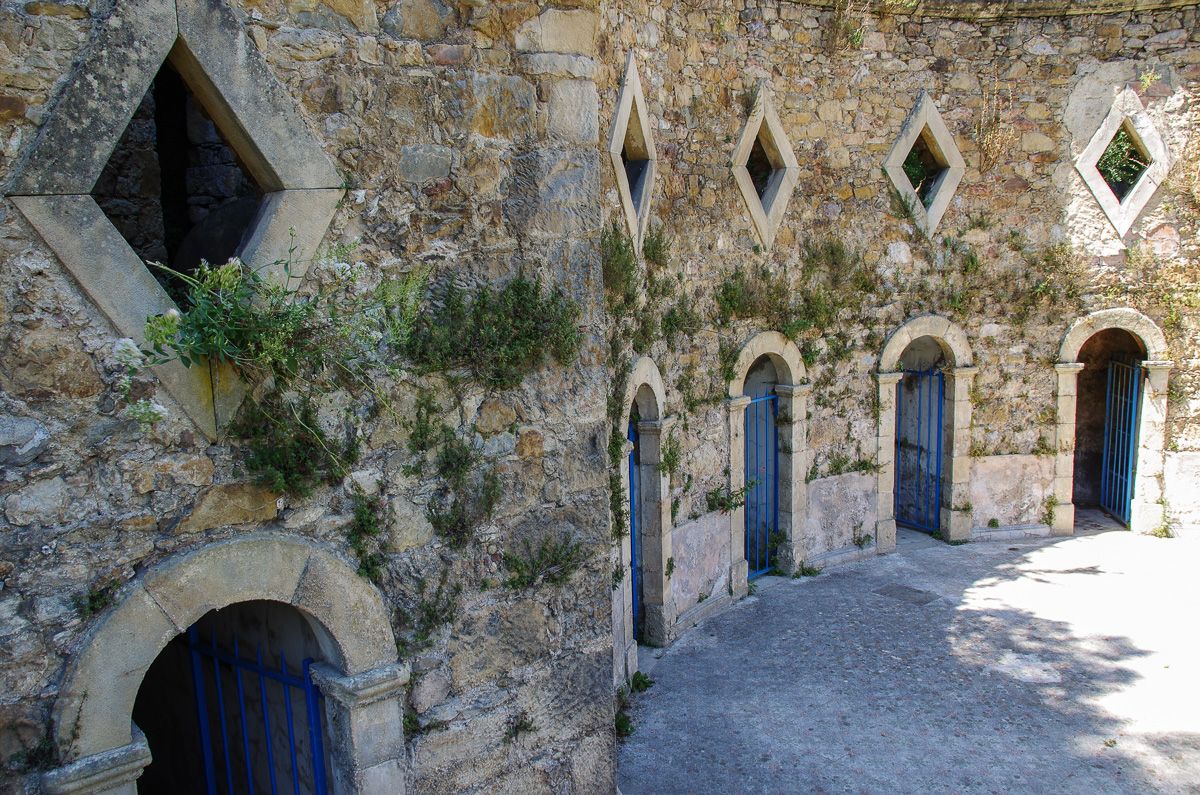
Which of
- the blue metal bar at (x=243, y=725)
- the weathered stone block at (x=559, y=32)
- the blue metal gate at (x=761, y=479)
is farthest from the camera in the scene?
the blue metal gate at (x=761, y=479)

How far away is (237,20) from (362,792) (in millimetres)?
2815

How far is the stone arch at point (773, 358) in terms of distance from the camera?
27.7ft

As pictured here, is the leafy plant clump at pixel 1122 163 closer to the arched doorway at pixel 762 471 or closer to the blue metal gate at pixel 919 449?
the blue metal gate at pixel 919 449

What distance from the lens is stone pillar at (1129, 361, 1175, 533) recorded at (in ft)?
33.4

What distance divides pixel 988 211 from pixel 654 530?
5.57 meters

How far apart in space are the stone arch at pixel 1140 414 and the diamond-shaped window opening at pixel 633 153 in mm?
5894

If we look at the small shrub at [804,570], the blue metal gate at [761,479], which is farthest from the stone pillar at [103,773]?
the small shrub at [804,570]

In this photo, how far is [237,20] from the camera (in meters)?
2.98

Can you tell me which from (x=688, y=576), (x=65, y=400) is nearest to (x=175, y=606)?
(x=65, y=400)

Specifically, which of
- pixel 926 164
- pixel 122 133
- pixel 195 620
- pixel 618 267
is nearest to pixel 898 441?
pixel 926 164

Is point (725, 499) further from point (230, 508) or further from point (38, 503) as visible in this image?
point (38, 503)

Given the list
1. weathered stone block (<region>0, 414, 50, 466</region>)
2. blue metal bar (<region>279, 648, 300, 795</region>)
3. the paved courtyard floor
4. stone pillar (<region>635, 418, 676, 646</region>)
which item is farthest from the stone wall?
stone pillar (<region>635, 418, 676, 646</region>)

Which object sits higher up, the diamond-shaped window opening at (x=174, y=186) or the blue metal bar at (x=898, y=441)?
the diamond-shaped window opening at (x=174, y=186)

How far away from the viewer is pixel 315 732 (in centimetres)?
364
